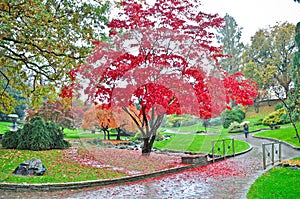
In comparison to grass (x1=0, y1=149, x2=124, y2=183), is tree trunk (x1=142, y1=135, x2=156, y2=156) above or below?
above

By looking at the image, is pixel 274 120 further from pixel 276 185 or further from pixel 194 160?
pixel 276 185

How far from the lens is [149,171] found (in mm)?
10180

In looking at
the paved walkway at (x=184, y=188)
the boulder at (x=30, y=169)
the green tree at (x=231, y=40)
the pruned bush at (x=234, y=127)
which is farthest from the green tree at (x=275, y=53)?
the boulder at (x=30, y=169)

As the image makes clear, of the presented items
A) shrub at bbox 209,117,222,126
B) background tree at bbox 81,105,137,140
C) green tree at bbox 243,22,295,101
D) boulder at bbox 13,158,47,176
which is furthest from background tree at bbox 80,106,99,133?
green tree at bbox 243,22,295,101

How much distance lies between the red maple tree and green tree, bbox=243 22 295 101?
19327mm

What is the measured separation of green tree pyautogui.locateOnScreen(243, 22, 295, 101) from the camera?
30.2 metres

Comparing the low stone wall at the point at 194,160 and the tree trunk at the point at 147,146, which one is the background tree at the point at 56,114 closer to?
the tree trunk at the point at 147,146

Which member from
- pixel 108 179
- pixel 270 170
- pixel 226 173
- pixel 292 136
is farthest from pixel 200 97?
pixel 292 136

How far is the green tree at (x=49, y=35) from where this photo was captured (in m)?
7.66

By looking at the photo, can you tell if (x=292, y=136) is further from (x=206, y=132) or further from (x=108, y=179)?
(x=108, y=179)

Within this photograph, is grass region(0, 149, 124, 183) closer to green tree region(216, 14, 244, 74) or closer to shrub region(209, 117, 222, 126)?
shrub region(209, 117, 222, 126)

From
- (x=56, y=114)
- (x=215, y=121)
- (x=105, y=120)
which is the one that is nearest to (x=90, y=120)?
(x=105, y=120)

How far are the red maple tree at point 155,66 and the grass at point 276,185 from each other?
2933 mm

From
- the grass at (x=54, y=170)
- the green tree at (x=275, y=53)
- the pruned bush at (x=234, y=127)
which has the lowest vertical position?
the grass at (x=54, y=170)
